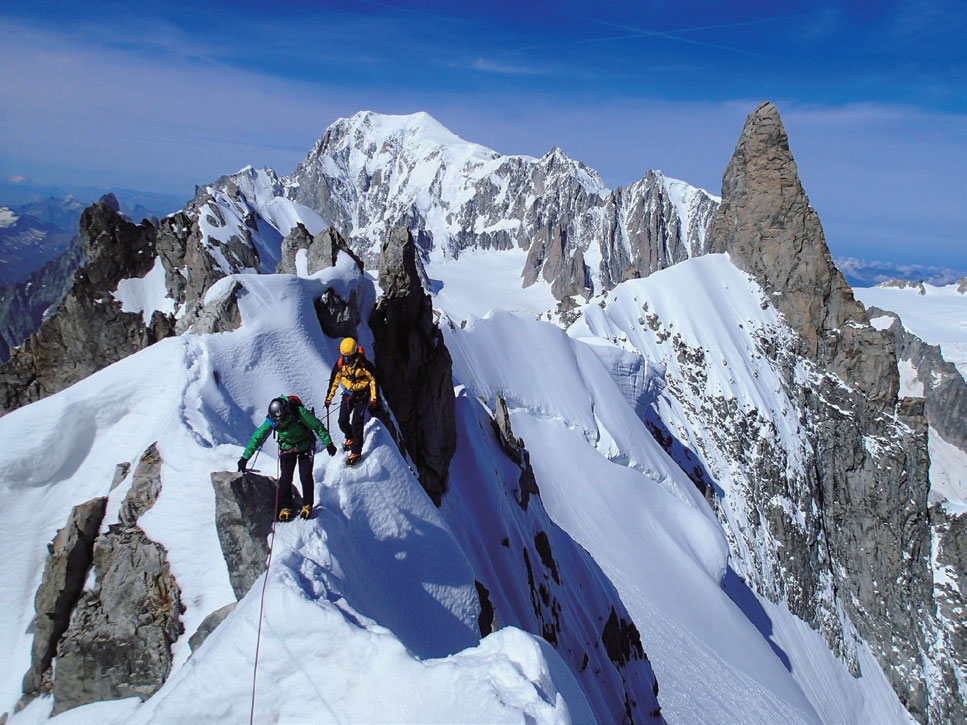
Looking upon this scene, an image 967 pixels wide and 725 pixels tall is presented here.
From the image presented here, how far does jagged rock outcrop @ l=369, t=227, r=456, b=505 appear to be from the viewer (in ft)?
48.8

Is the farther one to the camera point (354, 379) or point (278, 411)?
point (354, 379)

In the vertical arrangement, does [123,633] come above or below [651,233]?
below

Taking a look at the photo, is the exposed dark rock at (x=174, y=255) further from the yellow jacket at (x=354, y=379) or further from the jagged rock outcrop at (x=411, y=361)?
the yellow jacket at (x=354, y=379)

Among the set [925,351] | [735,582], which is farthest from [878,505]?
[925,351]

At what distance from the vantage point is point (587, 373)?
36.1m

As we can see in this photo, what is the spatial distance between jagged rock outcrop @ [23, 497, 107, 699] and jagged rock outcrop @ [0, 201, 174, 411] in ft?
38.8

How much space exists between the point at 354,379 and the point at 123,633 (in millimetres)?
4048

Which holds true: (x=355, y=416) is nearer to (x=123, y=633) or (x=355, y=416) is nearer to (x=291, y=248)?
(x=123, y=633)

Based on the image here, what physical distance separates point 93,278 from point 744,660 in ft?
103

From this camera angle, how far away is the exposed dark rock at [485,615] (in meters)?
8.08

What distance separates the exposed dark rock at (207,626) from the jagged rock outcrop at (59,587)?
2.07 m

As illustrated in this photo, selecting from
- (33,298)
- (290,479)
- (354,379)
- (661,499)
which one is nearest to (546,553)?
(354,379)

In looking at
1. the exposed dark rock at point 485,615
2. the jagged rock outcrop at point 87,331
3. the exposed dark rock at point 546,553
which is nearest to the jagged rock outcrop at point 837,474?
the exposed dark rock at point 546,553

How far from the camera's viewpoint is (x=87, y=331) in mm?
20781
